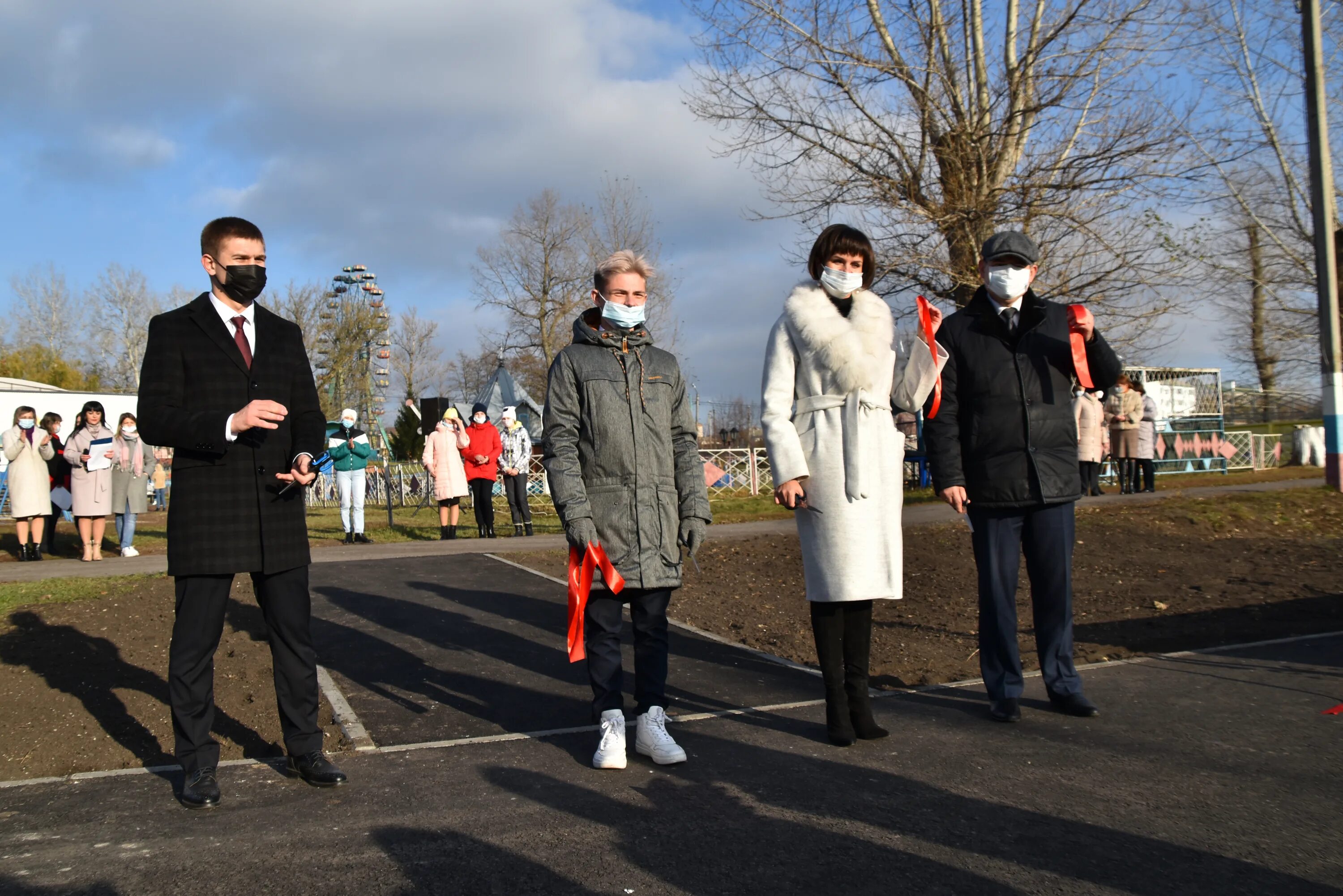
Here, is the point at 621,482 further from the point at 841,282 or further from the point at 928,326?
the point at 928,326

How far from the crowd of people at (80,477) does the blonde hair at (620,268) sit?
34.8 ft

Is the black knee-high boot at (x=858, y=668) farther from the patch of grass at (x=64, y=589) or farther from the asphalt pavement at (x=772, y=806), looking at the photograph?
the patch of grass at (x=64, y=589)

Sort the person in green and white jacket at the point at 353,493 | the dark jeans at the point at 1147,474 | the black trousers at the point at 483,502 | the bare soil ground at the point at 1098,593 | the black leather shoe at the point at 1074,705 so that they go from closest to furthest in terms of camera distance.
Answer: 1. the black leather shoe at the point at 1074,705
2. the bare soil ground at the point at 1098,593
3. the person in green and white jacket at the point at 353,493
4. the black trousers at the point at 483,502
5. the dark jeans at the point at 1147,474

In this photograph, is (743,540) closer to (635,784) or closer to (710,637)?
(710,637)

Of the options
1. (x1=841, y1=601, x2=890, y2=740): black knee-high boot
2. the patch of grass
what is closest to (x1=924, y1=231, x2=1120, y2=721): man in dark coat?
(x1=841, y1=601, x2=890, y2=740): black knee-high boot

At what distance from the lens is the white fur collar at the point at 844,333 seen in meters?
4.51

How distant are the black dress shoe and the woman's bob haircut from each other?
200 centimetres

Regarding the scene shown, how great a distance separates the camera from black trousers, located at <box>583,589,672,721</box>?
443cm

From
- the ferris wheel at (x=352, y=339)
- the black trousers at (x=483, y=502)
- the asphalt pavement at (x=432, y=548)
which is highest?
the ferris wheel at (x=352, y=339)

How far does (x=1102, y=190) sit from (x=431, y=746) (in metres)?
14.5

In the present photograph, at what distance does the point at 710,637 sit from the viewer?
23.8 ft

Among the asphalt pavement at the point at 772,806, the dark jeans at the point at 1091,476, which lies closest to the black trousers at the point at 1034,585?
the asphalt pavement at the point at 772,806

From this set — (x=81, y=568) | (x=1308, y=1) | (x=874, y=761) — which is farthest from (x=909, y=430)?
(x=874, y=761)

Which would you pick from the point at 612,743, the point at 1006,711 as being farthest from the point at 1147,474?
the point at 612,743
